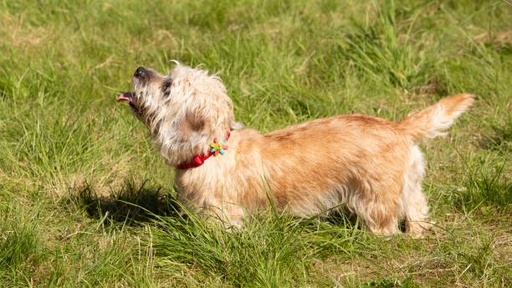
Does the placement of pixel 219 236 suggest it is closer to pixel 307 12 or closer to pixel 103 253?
pixel 103 253

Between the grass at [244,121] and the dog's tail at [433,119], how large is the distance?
554mm

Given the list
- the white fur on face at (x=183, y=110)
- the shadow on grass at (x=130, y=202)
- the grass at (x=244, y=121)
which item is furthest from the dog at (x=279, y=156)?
the shadow on grass at (x=130, y=202)

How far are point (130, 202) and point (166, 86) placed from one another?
94 cm

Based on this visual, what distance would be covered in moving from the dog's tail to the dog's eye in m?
1.44

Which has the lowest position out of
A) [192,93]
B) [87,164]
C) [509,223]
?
[509,223]

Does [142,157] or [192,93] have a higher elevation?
[192,93]

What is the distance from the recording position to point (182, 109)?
4.84m

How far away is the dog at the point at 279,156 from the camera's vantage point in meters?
4.86

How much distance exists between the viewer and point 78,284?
425 centimetres

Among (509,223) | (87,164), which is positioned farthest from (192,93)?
(509,223)

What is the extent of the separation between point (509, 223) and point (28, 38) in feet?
15.4

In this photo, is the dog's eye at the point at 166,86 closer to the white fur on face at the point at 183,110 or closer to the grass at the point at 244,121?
the white fur on face at the point at 183,110

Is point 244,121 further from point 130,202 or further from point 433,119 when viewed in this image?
point 433,119

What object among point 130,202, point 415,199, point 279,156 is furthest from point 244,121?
point 415,199
